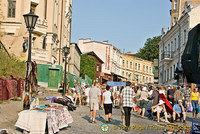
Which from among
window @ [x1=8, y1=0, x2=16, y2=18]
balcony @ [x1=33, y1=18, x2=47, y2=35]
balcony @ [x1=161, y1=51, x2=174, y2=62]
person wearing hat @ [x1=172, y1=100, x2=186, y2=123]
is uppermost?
window @ [x1=8, y1=0, x2=16, y2=18]

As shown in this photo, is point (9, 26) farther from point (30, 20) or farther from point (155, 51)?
point (155, 51)

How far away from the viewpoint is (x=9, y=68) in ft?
65.6

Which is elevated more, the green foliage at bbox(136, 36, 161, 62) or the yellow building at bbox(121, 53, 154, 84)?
the green foliage at bbox(136, 36, 161, 62)

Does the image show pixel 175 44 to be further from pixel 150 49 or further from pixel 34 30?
pixel 150 49

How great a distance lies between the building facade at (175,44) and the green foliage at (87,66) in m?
18.1

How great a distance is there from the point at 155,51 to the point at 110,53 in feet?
41.7

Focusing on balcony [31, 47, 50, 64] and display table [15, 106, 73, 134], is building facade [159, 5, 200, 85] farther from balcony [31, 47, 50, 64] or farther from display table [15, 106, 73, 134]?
display table [15, 106, 73, 134]

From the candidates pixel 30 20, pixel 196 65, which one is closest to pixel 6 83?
pixel 30 20

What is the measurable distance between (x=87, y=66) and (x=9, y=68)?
49.5 metres

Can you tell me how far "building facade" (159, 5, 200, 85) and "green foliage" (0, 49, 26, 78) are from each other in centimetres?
1930

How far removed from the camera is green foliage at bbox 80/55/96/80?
68.6m

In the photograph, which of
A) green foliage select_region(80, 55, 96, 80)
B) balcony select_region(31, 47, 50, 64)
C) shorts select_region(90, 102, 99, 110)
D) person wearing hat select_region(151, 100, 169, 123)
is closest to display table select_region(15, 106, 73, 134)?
shorts select_region(90, 102, 99, 110)

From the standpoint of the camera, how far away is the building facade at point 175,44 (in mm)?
35906

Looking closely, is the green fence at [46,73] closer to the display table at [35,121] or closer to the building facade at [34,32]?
the building facade at [34,32]
